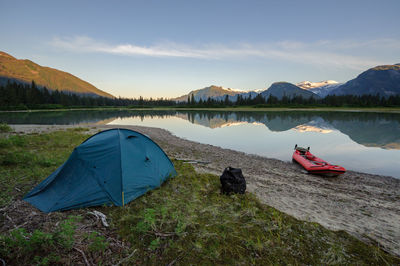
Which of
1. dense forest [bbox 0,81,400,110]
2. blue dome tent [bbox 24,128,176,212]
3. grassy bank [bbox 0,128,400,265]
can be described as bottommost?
grassy bank [bbox 0,128,400,265]

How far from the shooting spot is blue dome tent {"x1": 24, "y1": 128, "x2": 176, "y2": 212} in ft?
16.8

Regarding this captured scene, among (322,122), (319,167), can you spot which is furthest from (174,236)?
(322,122)

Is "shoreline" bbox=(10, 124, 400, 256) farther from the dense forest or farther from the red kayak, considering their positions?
the dense forest

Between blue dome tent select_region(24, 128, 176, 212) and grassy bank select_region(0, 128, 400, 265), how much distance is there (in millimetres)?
297

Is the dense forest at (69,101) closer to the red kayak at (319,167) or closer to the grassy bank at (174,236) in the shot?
the red kayak at (319,167)

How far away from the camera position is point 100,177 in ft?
17.8

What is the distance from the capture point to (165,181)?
7.15 meters

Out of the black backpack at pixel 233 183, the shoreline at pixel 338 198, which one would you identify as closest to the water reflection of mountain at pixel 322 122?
the shoreline at pixel 338 198

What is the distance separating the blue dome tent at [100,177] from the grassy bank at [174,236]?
0.97 ft

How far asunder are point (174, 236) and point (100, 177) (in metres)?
2.98

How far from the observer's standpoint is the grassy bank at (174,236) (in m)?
3.29

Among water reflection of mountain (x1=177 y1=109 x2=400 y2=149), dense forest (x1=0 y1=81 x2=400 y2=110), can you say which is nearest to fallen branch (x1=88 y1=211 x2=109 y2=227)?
water reflection of mountain (x1=177 y1=109 x2=400 y2=149)

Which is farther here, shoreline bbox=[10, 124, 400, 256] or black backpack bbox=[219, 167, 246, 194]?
black backpack bbox=[219, 167, 246, 194]

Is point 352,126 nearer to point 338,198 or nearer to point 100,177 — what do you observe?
point 338,198
